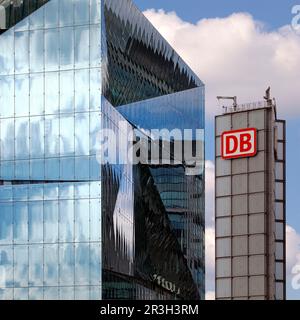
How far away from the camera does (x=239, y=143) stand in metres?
132

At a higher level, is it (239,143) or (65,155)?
(239,143)

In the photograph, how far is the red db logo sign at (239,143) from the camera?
428 ft

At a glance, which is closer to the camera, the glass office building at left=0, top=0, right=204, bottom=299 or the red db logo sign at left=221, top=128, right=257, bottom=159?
the glass office building at left=0, top=0, right=204, bottom=299

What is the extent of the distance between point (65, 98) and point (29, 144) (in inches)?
213

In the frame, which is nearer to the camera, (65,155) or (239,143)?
(65,155)

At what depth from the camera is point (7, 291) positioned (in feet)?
288

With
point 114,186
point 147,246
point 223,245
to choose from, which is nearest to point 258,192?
point 223,245

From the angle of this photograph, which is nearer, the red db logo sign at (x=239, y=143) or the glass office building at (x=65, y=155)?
the glass office building at (x=65, y=155)

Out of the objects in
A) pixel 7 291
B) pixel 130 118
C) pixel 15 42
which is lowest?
pixel 7 291

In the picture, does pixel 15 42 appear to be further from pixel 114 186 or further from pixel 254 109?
pixel 254 109

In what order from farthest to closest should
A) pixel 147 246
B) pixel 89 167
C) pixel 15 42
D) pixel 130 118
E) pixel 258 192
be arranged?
1. pixel 258 192
2. pixel 147 246
3. pixel 130 118
4. pixel 15 42
5. pixel 89 167

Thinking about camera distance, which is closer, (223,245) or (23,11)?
(23,11)

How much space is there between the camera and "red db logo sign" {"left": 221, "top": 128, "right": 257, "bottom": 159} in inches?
5133

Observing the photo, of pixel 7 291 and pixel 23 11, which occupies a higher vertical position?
pixel 23 11
